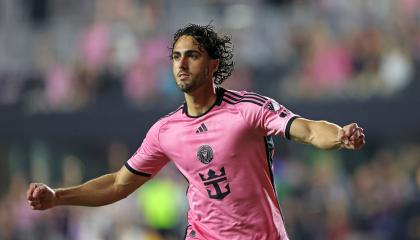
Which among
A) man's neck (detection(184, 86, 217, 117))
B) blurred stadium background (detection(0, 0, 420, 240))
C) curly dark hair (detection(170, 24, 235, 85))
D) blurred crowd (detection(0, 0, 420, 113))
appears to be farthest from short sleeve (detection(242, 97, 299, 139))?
blurred crowd (detection(0, 0, 420, 113))

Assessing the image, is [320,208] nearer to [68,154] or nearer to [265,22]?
[265,22]

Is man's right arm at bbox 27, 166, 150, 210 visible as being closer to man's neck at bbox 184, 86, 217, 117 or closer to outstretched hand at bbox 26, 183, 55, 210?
outstretched hand at bbox 26, 183, 55, 210

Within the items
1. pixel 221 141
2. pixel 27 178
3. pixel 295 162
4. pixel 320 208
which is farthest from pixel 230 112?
pixel 27 178

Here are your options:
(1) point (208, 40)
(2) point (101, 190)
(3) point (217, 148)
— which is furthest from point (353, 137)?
(2) point (101, 190)

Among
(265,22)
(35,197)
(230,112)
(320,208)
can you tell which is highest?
(265,22)

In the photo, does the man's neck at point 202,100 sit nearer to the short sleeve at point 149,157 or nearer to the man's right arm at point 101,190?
the short sleeve at point 149,157

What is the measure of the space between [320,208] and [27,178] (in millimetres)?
6229

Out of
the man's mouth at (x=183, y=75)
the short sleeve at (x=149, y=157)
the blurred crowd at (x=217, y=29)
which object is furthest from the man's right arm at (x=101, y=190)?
the blurred crowd at (x=217, y=29)

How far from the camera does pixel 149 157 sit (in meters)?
8.41

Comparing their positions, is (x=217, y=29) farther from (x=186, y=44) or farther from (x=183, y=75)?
(x=183, y=75)

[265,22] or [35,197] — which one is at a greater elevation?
[265,22]

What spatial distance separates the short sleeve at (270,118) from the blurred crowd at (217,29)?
293 inches

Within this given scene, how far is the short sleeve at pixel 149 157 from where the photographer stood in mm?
8297

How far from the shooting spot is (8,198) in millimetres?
17703
